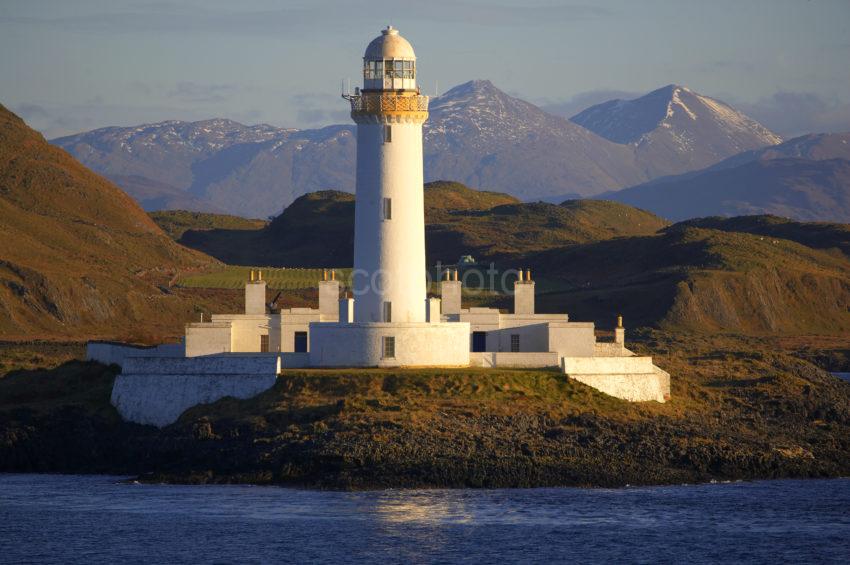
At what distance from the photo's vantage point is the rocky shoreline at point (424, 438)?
167 feet

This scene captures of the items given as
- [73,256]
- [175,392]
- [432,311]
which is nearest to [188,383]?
[175,392]

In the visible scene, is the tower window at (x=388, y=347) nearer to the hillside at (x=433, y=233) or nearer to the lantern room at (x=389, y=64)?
the lantern room at (x=389, y=64)

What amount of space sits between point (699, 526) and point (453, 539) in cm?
689

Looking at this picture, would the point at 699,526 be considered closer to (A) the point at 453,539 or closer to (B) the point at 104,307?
(A) the point at 453,539

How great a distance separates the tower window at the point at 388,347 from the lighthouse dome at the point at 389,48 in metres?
9.51

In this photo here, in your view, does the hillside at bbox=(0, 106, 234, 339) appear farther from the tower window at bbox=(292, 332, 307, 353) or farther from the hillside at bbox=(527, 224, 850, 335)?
the tower window at bbox=(292, 332, 307, 353)

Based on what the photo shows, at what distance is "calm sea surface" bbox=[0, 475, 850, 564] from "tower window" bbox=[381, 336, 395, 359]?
30.2 ft

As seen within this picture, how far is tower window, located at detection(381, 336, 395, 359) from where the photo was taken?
5800 centimetres

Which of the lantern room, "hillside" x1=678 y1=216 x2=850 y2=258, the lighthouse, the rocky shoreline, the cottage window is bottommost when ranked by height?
the rocky shoreline

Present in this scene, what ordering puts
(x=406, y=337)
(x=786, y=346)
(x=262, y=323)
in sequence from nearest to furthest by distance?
1. (x=406, y=337)
2. (x=262, y=323)
3. (x=786, y=346)

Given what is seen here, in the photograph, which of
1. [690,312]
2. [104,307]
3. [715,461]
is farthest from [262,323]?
[690,312]

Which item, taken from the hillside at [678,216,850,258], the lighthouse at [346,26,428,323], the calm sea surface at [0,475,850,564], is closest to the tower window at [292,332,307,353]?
the lighthouse at [346,26,428,323]

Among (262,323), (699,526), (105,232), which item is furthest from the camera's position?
(105,232)

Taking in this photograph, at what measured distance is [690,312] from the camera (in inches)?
4400
